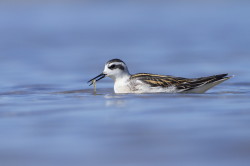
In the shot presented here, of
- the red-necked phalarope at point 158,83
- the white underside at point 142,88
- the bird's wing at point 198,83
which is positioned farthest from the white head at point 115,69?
the bird's wing at point 198,83

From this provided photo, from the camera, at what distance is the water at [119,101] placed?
873 centimetres

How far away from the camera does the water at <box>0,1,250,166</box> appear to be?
8.73 metres

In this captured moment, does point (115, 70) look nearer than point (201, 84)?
No

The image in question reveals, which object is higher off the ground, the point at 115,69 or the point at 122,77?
the point at 115,69

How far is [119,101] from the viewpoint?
13281 millimetres

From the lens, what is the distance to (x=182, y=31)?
31766 millimetres

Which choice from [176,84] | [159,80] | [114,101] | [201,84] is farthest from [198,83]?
[114,101]

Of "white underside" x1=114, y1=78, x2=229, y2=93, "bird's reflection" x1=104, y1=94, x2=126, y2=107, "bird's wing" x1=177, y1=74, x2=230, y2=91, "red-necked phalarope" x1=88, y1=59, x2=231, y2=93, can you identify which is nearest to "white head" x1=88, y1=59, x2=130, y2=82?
"red-necked phalarope" x1=88, y1=59, x2=231, y2=93

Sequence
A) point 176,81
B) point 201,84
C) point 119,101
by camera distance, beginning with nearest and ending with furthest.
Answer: point 119,101 < point 201,84 < point 176,81

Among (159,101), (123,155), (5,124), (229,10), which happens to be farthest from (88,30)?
(123,155)

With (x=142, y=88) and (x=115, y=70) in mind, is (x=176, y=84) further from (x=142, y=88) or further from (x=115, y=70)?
(x=115, y=70)

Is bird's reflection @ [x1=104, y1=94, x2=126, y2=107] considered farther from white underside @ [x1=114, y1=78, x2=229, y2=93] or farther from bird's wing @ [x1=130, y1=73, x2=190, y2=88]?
bird's wing @ [x1=130, y1=73, x2=190, y2=88]

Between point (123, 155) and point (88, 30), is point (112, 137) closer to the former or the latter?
point (123, 155)

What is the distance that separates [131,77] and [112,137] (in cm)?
612
